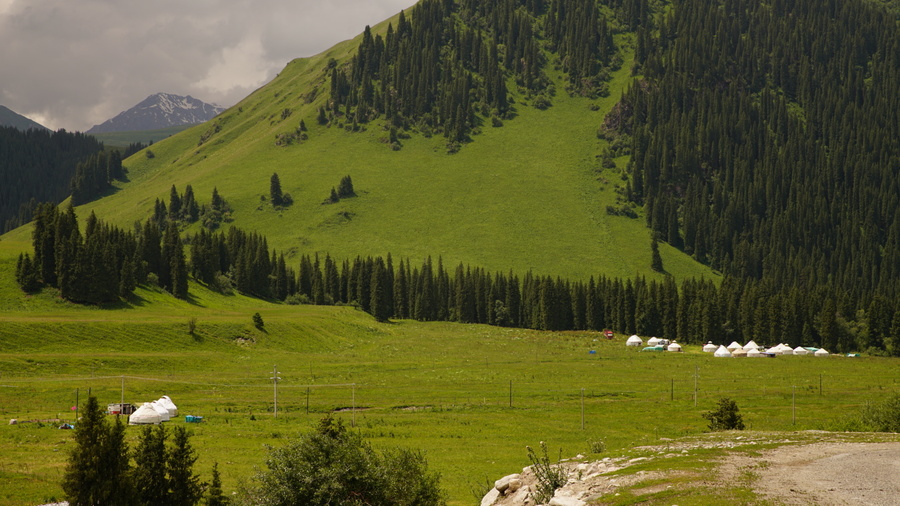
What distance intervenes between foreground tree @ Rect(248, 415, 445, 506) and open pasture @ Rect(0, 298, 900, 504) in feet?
33.7

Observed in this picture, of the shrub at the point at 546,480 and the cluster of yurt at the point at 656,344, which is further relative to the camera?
the cluster of yurt at the point at 656,344

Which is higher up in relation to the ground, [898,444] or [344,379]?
[898,444]

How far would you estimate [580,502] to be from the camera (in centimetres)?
2797

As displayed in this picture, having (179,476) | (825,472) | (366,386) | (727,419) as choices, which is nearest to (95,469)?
(179,476)

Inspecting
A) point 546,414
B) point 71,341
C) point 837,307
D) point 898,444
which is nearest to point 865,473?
point 898,444

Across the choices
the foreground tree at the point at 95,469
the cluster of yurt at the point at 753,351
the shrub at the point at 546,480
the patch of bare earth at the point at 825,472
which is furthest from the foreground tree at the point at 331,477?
the cluster of yurt at the point at 753,351

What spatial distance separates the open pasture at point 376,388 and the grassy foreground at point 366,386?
24cm

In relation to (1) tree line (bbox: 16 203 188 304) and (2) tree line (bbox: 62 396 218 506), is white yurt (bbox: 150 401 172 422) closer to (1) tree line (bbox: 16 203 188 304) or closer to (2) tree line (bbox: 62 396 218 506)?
(2) tree line (bbox: 62 396 218 506)

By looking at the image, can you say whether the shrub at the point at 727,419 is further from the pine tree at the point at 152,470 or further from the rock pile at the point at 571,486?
the pine tree at the point at 152,470

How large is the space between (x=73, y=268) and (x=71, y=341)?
3066 centimetres

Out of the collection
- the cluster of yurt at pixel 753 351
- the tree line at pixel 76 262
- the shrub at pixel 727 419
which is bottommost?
the cluster of yurt at pixel 753 351

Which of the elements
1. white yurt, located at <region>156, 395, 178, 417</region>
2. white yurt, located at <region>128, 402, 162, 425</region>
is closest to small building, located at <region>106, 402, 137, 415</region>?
white yurt, located at <region>128, 402, 162, 425</region>

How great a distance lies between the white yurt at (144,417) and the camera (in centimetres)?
6044

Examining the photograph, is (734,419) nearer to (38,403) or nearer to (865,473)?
(865,473)
